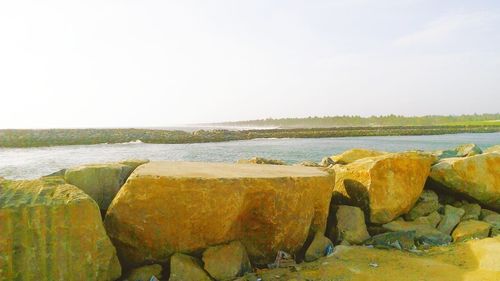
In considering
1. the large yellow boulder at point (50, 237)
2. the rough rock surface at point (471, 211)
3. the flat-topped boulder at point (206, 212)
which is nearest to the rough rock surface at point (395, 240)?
the flat-topped boulder at point (206, 212)

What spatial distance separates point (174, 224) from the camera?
4.03 meters

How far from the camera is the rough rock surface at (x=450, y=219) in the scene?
5627mm

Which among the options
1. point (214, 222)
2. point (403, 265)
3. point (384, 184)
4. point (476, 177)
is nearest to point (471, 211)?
point (476, 177)

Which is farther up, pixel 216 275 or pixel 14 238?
pixel 14 238

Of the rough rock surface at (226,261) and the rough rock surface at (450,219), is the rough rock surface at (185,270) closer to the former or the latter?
the rough rock surface at (226,261)

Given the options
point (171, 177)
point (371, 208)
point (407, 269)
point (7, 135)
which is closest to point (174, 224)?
point (171, 177)

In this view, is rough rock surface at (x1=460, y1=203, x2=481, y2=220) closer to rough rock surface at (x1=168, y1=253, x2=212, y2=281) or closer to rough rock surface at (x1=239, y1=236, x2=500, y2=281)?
rough rock surface at (x1=239, y1=236, x2=500, y2=281)

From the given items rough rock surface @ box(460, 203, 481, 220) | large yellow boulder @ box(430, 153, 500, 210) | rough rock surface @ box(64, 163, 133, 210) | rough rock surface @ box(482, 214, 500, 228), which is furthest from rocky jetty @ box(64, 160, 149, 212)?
rough rock surface @ box(482, 214, 500, 228)

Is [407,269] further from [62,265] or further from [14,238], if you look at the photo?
[14,238]

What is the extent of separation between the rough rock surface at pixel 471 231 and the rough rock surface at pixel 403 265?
39 cm

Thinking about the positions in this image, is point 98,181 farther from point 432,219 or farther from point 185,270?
point 432,219

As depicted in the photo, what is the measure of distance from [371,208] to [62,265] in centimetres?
383

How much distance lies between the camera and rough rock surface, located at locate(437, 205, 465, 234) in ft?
18.5

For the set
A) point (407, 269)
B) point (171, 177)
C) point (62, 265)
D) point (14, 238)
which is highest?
point (171, 177)
